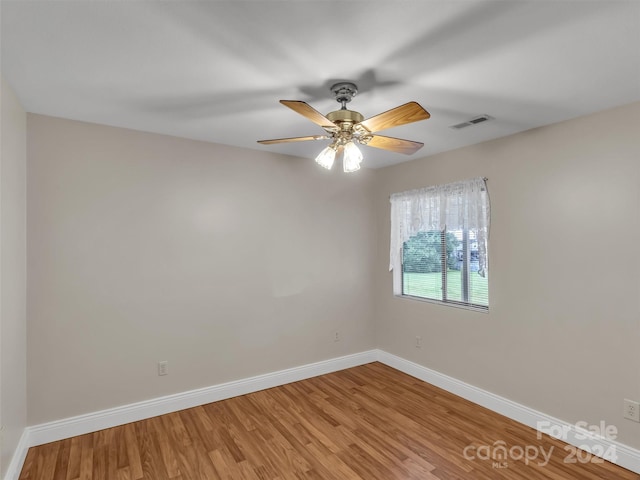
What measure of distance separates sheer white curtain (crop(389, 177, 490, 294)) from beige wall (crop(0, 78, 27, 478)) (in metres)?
3.34

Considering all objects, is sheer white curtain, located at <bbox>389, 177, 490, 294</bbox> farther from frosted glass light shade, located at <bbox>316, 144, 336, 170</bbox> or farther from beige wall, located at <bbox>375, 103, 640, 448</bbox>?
frosted glass light shade, located at <bbox>316, 144, 336, 170</bbox>

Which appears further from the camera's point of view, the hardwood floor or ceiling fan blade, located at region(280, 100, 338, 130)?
the hardwood floor

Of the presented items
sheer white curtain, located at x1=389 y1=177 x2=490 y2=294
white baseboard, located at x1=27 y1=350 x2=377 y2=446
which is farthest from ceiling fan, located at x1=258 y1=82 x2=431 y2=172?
white baseboard, located at x1=27 y1=350 x2=377 y2=446

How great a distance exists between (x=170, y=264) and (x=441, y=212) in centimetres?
262

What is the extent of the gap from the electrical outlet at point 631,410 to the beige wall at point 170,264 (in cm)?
246

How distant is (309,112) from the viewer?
69.1 inches

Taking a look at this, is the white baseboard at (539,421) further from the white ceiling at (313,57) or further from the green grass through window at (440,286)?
the white ceiling at (313,57)

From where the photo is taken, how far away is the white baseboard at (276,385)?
2.30 metres

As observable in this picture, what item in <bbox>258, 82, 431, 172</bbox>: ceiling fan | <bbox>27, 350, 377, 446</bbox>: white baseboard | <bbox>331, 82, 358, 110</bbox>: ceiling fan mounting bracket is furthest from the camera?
<bbox>27, 350, 377, 446</bbox>: white baseboard

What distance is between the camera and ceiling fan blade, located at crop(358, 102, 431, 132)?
1678 mm

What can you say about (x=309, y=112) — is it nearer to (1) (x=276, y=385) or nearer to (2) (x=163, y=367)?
(2) (x=163, y=367)

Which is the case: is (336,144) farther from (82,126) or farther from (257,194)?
(82,126)

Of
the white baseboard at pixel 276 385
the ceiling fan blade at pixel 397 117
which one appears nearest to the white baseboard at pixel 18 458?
the white baseboard at pixel 276 385

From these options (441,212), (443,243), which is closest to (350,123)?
(441,212)
